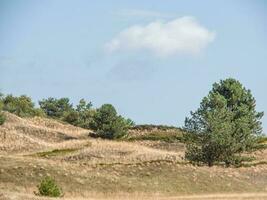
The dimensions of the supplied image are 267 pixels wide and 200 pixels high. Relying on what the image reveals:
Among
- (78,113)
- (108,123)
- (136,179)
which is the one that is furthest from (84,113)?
(136,179)

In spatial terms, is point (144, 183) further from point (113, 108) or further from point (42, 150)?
point (113, 108)

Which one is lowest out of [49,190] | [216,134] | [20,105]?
[49,190]

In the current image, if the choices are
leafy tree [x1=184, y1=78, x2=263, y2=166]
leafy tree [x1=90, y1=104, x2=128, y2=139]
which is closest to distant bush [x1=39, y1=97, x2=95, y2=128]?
leafy tree [x1=90, y1=104, x2=128, y2=139]

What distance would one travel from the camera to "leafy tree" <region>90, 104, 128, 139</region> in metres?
87.6

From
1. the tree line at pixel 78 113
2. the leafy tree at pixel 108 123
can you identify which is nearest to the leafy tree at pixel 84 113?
the tree line at pixel 78 113

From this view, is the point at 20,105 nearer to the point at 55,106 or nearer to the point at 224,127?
the point at 55,106

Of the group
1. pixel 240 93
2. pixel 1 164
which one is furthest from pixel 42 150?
pixel 1 164

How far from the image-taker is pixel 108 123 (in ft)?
291

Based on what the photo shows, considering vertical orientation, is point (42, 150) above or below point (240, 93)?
below

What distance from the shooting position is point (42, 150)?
77.8 metres

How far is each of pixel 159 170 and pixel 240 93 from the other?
65.3 ft

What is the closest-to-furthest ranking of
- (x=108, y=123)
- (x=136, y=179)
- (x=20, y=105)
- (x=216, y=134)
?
(x=136, y=179), (x=216, y=134), (x=108, y=123), (x=20, y=105)

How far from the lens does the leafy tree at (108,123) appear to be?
87.6 m

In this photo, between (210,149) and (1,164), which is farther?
(210,149)
